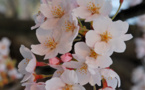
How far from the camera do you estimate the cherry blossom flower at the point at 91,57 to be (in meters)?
0.39

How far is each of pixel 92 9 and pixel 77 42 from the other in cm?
10

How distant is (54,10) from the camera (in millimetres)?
454

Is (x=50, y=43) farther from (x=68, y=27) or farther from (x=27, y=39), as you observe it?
(x=27, y=39)

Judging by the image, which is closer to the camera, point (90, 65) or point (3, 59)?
point (90, 65)

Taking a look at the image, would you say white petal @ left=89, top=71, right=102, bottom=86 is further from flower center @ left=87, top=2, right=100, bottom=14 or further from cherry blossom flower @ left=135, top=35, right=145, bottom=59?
cherry blossom flower @ left=135, top=35, right=145, bottom=59

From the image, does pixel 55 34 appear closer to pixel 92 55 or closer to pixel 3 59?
pixel 92 55

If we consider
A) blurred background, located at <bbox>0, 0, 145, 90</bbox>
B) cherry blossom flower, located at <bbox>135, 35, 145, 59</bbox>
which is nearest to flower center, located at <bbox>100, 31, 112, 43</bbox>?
blurred background, located at <bbox>0, 0, 145, 90</bbox>

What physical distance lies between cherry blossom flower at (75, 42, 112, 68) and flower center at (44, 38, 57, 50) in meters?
0.08

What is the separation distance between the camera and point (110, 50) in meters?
0.40

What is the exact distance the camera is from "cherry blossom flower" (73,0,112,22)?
0.40 meters

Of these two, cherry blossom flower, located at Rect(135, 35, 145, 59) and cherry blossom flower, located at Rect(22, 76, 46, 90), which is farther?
cherry blossom flower, located at Rect(135, 35, 145, 59)

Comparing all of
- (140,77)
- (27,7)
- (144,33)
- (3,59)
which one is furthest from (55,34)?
(27,7)

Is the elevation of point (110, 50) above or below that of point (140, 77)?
above

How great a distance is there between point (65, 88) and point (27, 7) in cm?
272
